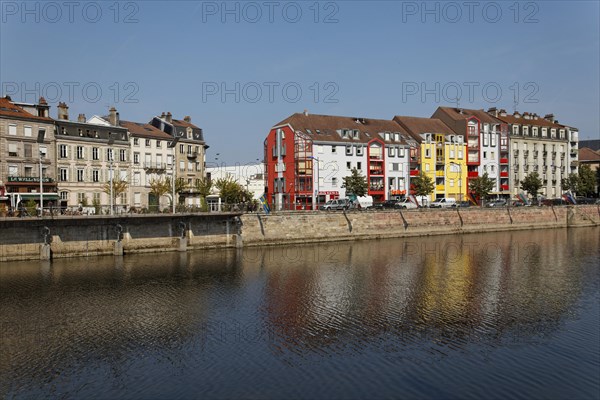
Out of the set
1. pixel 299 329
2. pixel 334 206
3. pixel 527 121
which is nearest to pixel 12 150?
pixel 334 206

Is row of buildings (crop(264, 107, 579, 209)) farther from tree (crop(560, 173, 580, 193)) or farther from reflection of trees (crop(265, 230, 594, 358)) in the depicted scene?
reflection of trees (crop(265, 230, 594, 358))

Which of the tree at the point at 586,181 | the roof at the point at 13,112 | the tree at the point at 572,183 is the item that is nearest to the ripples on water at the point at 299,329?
the roof at the point at 13,112

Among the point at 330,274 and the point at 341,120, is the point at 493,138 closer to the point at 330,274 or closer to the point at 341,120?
the point at 341,120

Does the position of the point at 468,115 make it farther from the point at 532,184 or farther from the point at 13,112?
the point at 13,112

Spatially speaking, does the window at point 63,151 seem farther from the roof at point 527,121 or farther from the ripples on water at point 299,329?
the roof at point 527,121

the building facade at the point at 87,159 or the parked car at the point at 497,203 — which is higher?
the building facade at the point at 87,159

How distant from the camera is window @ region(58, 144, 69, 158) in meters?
71.6

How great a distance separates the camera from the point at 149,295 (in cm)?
3644

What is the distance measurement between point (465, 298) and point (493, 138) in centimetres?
8717

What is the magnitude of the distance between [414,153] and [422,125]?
10263 mm

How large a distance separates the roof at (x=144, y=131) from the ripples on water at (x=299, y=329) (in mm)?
34412

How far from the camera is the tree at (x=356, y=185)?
288 feet

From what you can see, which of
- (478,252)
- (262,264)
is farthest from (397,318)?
(478,252)

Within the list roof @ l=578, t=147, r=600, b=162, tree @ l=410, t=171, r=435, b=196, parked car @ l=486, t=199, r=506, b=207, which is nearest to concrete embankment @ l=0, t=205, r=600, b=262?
parked car @ l=486, t=199, r=506, b=207
